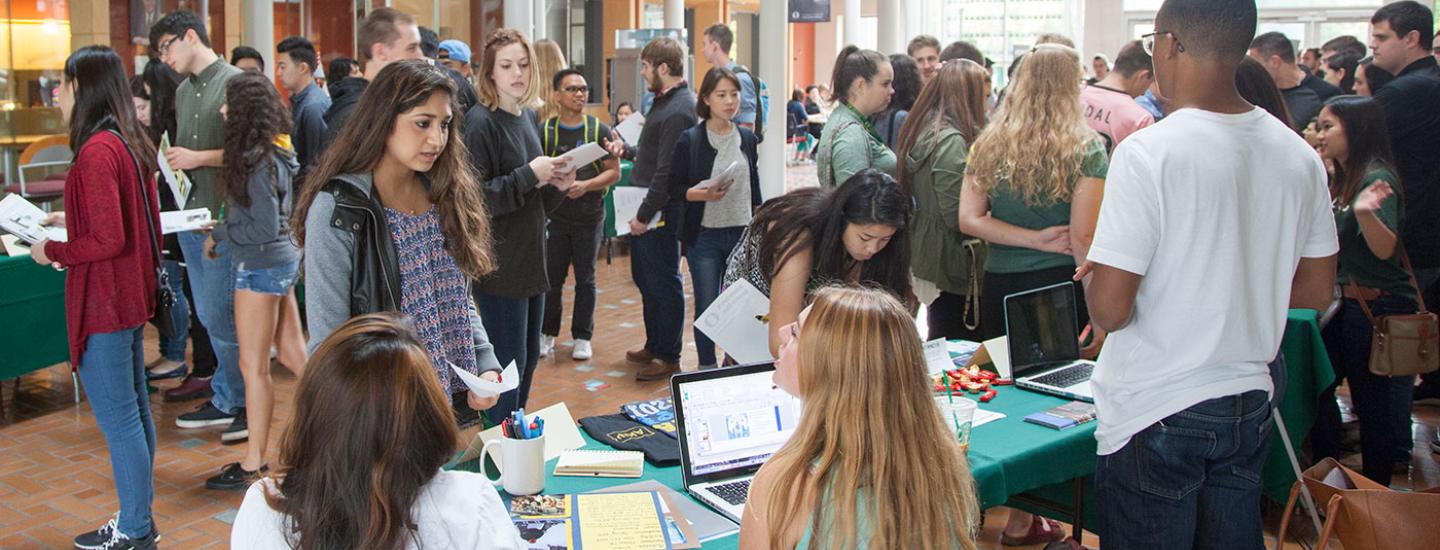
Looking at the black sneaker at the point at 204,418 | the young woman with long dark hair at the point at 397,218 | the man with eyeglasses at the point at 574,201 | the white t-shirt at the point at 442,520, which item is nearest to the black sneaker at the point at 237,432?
the black sneaker at the point at 204,418

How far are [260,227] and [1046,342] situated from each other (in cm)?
279

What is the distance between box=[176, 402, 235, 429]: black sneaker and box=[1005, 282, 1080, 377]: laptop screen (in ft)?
11.1

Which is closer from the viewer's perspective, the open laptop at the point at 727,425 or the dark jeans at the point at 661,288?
the open laptop at the point at 727,425

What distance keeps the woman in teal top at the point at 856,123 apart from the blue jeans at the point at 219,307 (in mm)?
2449

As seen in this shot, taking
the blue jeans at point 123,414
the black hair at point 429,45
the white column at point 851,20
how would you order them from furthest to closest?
1. the white column at point 851,20
2. the black hair at point 429,45
3. the blue jeans at point 123,414

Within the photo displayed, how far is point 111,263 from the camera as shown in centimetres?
361

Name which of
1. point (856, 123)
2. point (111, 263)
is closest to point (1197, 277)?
point (856, 123)

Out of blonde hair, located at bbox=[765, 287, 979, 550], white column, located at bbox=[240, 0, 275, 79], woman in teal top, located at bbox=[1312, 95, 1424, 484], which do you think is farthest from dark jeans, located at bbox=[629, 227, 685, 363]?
white column, located at bbox=[240, 0, 275, 79]

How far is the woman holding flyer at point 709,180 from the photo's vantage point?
220 inches

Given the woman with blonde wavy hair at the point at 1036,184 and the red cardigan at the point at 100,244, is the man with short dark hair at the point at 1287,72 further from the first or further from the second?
the red cardigan at the point at 100,244

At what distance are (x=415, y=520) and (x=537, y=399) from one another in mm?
3914

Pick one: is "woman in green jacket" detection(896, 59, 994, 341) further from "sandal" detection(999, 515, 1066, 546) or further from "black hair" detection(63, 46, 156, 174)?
"black hair" detection(63, 46, 156, 174)

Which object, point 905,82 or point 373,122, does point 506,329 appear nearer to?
point 373,122

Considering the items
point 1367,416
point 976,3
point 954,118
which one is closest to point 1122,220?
point 954,118
